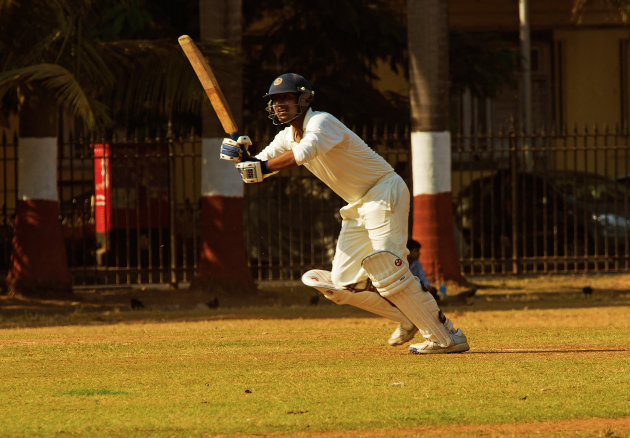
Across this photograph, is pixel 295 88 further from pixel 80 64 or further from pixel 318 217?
pixel 318 217

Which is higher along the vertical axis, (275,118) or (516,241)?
(275,118)

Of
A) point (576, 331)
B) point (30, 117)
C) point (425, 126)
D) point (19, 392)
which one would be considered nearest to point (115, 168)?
point (30, 117)

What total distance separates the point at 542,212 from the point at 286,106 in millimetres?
11871

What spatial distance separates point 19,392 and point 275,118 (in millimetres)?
2663

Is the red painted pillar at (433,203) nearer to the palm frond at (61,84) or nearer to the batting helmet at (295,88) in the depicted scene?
the palm frond at (61,84)

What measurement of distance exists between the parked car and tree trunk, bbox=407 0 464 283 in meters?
1.65

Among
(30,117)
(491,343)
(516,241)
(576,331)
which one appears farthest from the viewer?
(516,241)

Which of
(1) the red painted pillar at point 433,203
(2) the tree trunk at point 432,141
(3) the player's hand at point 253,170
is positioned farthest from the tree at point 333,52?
(3) the player's hand at point 253,170

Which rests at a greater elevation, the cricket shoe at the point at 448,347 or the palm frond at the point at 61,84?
the palm frond at the point at 61,84

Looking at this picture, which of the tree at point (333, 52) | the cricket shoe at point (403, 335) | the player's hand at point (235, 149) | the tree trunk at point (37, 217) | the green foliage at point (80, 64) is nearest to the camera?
the player's hand at point (235, 149)

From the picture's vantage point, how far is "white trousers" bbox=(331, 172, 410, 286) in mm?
8117

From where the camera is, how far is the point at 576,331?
10539mm

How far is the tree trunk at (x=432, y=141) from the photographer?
645 inches

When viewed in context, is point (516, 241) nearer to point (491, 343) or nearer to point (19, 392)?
point (491, 343)
